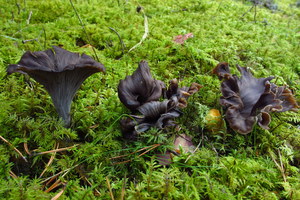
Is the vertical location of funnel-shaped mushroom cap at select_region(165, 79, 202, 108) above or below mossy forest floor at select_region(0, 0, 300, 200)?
above

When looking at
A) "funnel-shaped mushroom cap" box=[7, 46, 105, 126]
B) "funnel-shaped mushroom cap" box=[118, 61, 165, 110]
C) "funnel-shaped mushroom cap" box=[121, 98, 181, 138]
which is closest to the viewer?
"funnel-shaped mushroom cap" box=[7, 46, 105, 126]

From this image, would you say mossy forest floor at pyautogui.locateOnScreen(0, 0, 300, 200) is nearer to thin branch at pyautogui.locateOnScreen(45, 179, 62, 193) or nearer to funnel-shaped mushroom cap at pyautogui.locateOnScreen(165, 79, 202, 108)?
thin branch at pyautogui.locateOnScreen(45, 179, 62, 193)

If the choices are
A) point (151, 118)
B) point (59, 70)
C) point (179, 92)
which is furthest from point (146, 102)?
point (59, 70)

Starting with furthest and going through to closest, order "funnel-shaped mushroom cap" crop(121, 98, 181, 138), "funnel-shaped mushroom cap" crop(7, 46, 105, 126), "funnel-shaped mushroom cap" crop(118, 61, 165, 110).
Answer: "funnel-shaped mushroom cap" crop(118, 61, 165, 110) → "funnel-shaped mushroom cap" crop(121, 98, 181, 138) → "funnel-shaped mushroom cap" crop(7, 46, 105, 126)

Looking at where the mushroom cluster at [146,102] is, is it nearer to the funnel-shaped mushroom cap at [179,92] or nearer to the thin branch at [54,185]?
the funnel-shaped mushroom cap at [179,92]

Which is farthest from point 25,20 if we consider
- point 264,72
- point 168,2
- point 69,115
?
point 264,72

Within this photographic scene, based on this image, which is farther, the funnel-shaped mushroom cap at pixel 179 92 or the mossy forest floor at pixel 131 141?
the funnel-shaped mushroom cap at pixel 179 92

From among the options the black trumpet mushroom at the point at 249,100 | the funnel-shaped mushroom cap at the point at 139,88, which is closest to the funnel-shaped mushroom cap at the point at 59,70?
the funnel-shaped mushroom cap at the point at 139,88

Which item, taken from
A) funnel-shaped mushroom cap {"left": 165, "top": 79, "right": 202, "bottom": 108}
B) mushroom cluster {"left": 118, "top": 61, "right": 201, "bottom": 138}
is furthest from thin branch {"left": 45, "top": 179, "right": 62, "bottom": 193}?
funnel-shaped mushroom cap {"left": 165, "top": 79, "right": 202, "bottom": 108}
